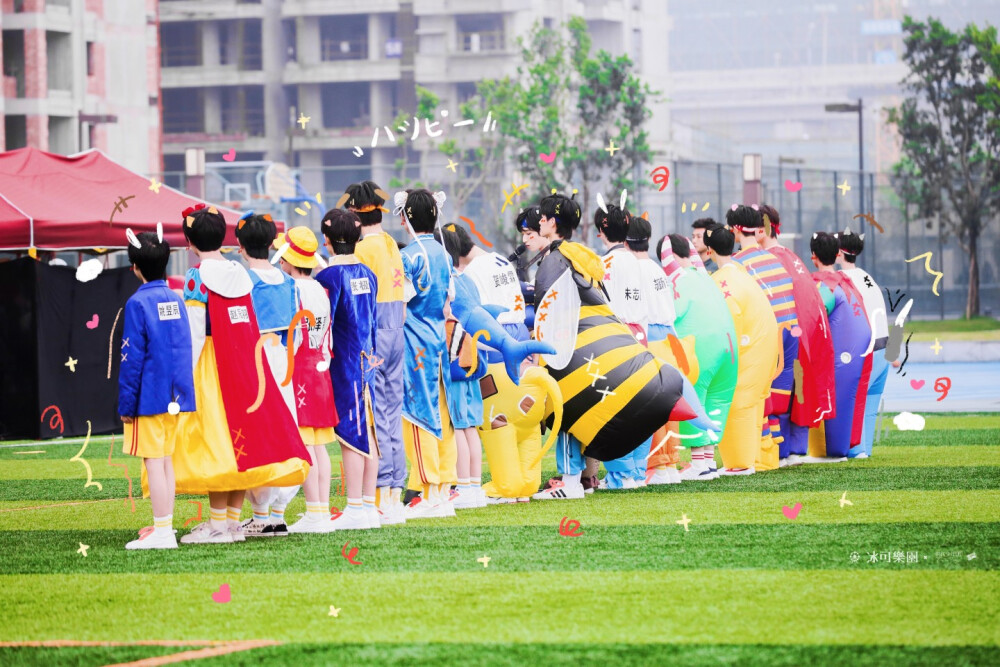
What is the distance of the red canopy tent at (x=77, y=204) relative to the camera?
1453 centimetres

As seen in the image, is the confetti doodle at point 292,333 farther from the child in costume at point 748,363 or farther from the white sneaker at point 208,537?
the child in costume at point 748,363

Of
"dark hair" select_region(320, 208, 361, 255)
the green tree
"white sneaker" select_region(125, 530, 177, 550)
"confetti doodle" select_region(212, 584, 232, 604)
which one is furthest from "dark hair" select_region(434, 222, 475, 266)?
the green tree

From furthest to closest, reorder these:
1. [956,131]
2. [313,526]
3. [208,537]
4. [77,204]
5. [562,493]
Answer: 1. [956,131]
2. [77,204]
3. [562,493]
4. [313,526]
5. [208,537]

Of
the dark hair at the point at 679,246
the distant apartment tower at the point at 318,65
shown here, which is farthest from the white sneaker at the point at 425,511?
the distant apartment tower at the point at 318,65

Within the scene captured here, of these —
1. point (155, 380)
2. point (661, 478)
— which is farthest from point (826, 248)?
point (155, 380)

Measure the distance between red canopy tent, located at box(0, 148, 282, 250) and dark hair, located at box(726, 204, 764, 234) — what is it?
5.61 m

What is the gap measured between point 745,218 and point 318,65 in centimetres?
5260

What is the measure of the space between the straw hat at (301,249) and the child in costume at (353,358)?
0.09 metres

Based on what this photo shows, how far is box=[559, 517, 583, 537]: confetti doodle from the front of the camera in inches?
309

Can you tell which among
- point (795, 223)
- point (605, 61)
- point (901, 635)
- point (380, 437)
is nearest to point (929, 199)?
point (795, 223)

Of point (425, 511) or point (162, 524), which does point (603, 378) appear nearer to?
point (425, 511)

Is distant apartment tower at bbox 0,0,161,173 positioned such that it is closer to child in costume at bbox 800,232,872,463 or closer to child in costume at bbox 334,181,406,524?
child in costume at bbox 800,232,872,463

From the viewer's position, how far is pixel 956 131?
3672 centimetres

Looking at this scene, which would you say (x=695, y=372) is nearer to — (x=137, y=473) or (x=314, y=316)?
(x=314, y=316)
